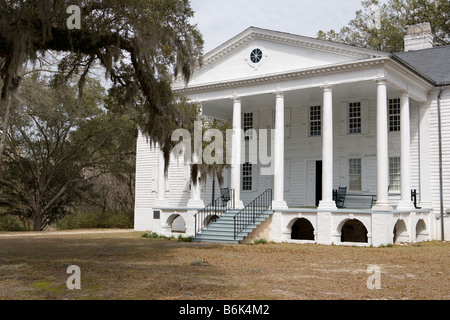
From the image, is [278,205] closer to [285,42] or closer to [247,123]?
[285,42]

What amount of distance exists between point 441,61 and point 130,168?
2013cm

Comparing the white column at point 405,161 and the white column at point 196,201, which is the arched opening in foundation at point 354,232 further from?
the white column at point 196,201

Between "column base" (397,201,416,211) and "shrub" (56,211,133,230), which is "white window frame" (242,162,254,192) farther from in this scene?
"shrub" (56,211,133,230)

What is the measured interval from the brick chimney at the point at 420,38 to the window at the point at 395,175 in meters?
8.78

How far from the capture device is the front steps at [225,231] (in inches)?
703

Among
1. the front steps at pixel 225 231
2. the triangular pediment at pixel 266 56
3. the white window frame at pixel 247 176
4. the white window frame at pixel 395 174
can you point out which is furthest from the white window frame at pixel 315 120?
the front steps at pixel 225 231

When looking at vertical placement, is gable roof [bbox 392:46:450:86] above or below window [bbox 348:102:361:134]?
above

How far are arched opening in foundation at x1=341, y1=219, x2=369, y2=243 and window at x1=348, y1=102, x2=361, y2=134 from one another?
4619 mm

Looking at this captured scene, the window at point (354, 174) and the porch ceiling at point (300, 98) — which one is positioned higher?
the porch ceiling at point (300, 98)

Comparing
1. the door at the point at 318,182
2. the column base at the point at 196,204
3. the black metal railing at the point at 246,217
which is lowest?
the black metal railing at the point at 246,217

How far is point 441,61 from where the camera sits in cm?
2277

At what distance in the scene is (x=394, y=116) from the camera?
70.9 feet

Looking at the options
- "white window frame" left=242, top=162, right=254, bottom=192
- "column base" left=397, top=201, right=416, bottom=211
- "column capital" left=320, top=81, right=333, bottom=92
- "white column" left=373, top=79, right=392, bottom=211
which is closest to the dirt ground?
"white column" left=373, top=79, right=392, bottom=211

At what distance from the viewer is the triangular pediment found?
1877 cm
